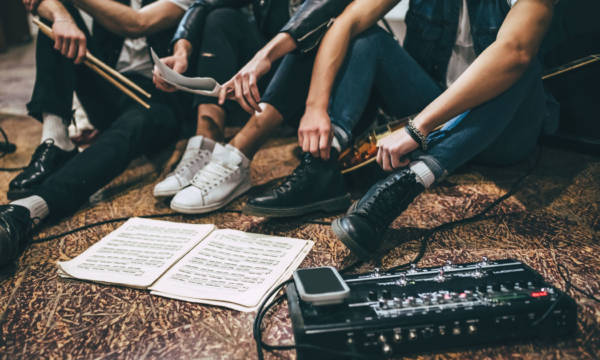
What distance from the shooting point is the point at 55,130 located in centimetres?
147

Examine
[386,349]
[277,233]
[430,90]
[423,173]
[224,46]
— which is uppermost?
[224,46]

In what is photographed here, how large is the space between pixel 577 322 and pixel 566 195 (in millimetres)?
634

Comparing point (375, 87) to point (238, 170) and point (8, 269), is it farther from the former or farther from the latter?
point (8, 269)

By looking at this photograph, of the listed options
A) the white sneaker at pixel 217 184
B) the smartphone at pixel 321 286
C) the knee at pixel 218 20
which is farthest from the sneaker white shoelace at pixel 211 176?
the smartphone at pixel 321 286

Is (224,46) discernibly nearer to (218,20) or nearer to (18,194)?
(218,20)

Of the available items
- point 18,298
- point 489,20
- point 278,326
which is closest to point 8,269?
point 18,298

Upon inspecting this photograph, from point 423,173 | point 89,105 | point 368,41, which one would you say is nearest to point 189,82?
point 368,41

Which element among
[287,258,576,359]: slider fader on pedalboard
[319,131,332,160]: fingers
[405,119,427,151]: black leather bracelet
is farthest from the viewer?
[319,131,332,160]: fingers

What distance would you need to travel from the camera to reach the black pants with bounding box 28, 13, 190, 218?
1.26 metres

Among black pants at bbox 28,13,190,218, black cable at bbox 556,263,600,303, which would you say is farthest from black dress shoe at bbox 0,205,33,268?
black cable at bbox 556,263,600,303

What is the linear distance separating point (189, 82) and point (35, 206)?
1.89 feet

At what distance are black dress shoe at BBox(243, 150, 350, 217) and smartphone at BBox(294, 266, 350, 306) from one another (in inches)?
15.2

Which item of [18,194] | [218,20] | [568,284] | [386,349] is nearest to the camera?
[386,349]

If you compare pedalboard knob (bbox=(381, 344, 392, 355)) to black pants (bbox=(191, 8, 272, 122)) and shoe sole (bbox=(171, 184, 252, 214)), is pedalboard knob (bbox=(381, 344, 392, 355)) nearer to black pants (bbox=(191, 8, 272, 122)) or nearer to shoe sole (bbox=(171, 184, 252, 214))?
shoe sole (bbox=(171, 184, 252, 214))
